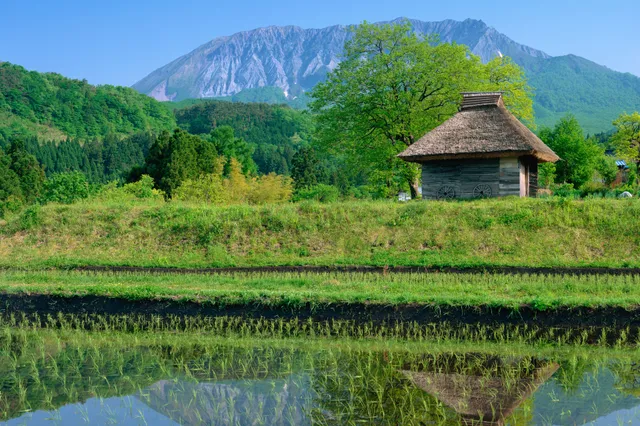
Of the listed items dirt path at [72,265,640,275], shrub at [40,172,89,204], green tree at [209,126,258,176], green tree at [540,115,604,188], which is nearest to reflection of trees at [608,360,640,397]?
dirt path at [72,265,640,275]

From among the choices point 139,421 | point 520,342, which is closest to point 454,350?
point 520,342

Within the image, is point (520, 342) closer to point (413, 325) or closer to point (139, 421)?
point (413, 325)

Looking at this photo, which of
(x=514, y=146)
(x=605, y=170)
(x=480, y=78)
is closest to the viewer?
(x=514, y=146)

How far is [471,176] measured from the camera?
26.0 metres

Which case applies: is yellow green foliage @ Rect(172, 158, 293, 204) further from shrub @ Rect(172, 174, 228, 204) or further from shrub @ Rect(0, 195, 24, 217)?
shrub @ Rect(0, 195, 24, 217)

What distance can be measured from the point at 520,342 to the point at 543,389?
2.87 metres

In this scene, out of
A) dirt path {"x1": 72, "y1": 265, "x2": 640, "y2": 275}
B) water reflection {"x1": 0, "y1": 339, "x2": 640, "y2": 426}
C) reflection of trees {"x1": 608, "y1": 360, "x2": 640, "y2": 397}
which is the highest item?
water reflection {"x1": 0, "y1": 339, "x2": 640, "y2": 426}

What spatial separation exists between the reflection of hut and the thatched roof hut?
16635 millimetres

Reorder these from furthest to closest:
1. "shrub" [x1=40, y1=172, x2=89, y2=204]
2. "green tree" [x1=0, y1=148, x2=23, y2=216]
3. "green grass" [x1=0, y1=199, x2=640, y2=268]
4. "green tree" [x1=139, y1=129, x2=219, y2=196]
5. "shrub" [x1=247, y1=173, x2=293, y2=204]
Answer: "green tree" [x1=0, y1=148, x2=23, y2=216], "green tree" [x1=139, y1=129, x2=219, y2=196], "shrub" [x1=247, y1=173, x2=293, y2=204], "shrub" [x1=40, y1=172, x2=89, y2=204], "green grass" [x1=0, y1=199, x2=640, y2=268]

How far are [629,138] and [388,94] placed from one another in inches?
1563

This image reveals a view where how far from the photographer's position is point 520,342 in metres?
10.6

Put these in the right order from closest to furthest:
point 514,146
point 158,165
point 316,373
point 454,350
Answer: point 316,373 < point 454,350 < point 514,146 < point 158,165

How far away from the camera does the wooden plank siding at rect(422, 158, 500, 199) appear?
84.2 feet

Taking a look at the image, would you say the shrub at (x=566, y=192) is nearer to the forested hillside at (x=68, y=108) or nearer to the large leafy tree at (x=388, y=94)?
the large leafy tree at (x=388, y=94)
